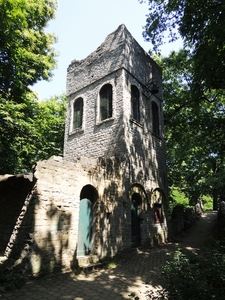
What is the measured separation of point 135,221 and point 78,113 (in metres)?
6.66

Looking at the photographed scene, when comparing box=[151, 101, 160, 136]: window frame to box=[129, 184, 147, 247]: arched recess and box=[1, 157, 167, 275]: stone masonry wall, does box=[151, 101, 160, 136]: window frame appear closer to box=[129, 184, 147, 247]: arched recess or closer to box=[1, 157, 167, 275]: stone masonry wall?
box=[129, 184, 147, 247]: arched recess

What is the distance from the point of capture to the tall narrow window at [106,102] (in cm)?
1043

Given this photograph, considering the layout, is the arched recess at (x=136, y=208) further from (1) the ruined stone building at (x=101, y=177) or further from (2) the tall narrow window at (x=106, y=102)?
(2) the tall narrow window at (x=106, y=102)

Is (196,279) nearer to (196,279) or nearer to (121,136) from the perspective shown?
(196,279)

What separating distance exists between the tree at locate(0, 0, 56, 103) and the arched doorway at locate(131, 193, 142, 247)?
8921mm

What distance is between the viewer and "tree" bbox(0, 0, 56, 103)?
9195 mm

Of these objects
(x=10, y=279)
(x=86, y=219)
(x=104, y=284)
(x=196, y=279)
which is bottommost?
(x=104, y=284)

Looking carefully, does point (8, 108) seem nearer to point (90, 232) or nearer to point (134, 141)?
point (134, 141)

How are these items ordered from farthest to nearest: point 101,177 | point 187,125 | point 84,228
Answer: point 187,125, point 101,177, point 84,228

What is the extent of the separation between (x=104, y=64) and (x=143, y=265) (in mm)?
9537

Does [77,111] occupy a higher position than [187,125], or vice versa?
[187,125]

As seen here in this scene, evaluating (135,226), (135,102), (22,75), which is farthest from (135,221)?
(22,75)

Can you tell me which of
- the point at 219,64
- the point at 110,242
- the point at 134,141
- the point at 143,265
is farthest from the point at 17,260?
the point at 219,64

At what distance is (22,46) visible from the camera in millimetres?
11727
